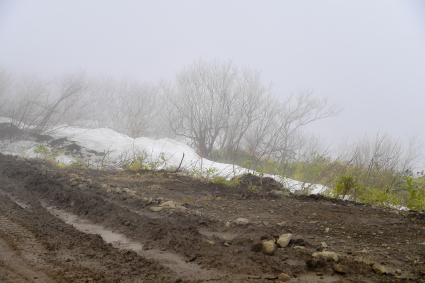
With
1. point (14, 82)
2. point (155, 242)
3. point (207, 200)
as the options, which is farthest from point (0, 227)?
point (14, 82)

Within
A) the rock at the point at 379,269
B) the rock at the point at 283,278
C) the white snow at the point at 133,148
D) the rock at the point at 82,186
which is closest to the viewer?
the rock at the point at 283,278

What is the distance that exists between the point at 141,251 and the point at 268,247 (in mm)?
1391

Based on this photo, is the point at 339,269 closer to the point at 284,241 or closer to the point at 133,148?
the point at 284,241

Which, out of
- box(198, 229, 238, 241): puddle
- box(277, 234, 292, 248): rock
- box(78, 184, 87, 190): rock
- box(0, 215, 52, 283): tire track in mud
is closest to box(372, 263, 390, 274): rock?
box(277, 234, 292, 248): rock

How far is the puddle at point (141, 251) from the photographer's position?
3.71 meters

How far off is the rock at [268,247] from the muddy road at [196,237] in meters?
0.01

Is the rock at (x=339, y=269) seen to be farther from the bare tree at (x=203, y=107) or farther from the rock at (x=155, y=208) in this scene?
the bare tree at (x=203, y=107)

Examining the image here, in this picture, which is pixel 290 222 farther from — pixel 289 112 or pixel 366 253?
pixel 289 112

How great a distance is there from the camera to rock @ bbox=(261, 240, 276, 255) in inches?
163

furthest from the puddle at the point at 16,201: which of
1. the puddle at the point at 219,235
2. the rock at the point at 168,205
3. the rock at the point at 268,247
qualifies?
the rock at the point at 268,247

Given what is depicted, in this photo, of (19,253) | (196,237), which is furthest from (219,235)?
(19,253)

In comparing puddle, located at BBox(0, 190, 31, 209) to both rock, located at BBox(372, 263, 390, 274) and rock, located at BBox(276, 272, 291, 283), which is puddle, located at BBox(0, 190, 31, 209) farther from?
rock, located at BBox(372, 263, 390, 274)

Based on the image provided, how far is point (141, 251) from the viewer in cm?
444

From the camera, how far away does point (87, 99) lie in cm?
3003
